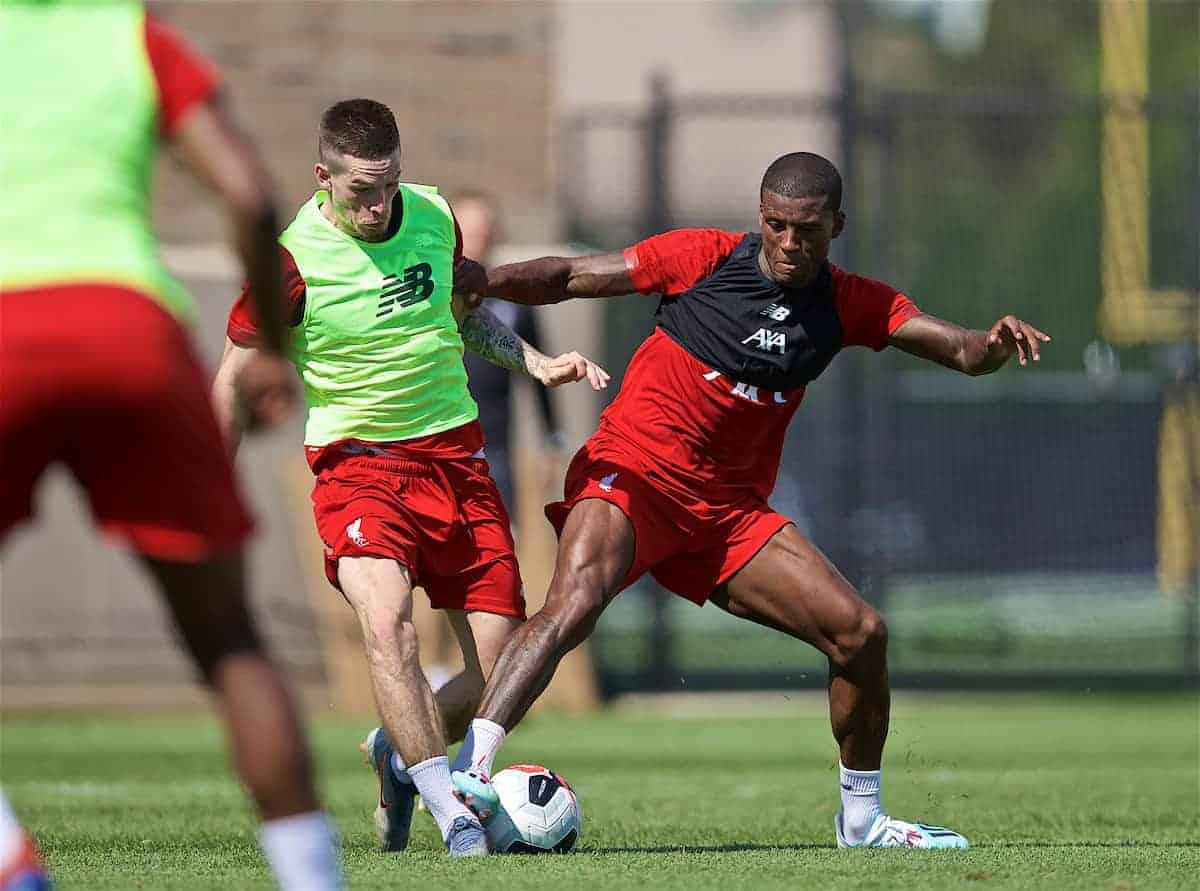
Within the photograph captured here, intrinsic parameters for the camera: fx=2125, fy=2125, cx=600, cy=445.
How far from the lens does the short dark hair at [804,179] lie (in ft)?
22.7

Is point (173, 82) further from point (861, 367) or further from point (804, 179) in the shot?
point (861, 367)

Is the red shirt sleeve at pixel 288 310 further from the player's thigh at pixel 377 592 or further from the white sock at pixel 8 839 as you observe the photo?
the white sock at pixel 8 839

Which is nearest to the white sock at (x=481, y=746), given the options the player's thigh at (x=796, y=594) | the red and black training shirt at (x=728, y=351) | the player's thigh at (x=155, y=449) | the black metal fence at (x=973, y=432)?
the player's thigh at (x=796, y=594)

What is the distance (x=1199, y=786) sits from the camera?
9.59 meters

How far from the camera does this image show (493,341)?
732 centimetres

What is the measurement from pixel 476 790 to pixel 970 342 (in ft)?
7.19

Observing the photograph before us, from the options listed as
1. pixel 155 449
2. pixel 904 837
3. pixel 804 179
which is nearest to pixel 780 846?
pixel 904 837

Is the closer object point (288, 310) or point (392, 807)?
point (288, 310)

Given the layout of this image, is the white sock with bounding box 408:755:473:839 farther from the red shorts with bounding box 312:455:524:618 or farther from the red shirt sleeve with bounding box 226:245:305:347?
the red shirt sleeve with bounding box 226:245:305:347

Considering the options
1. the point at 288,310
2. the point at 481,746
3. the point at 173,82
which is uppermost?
the point at 173,82

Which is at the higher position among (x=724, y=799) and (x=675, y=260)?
(x=675, y=260)

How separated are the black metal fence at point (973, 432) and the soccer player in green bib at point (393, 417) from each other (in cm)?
824

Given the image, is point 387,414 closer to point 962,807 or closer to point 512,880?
point 512,880

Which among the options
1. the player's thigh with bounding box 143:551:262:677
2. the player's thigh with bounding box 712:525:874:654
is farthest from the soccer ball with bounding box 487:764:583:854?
the player's thigh with bounding box 143:551:262:677
